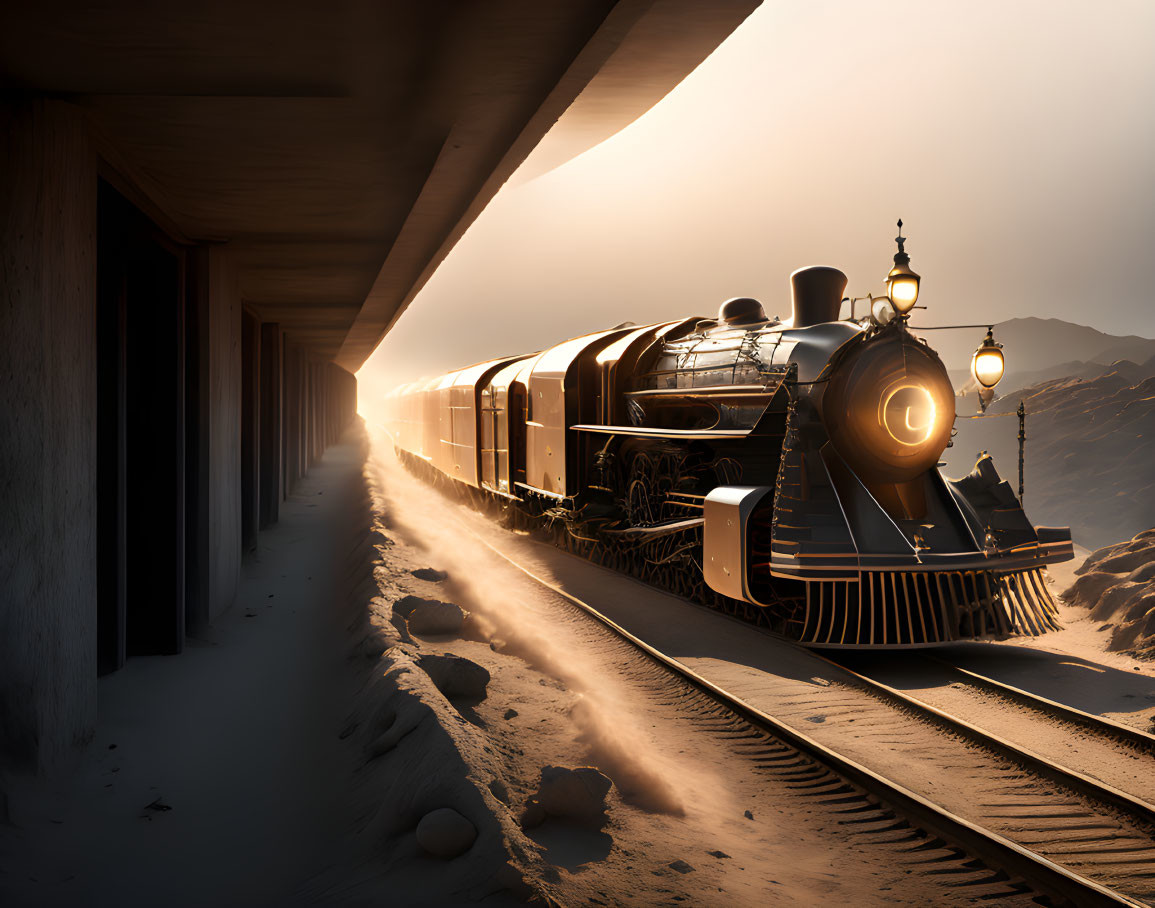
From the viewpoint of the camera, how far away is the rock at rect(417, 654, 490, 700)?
5.38 m

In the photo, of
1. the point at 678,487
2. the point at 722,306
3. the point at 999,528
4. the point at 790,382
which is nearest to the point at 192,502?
the point at 678,487

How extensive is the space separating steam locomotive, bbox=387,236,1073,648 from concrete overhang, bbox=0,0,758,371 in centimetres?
359

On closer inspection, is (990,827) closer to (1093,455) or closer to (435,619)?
(435,619)

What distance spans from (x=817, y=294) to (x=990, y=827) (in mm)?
6208

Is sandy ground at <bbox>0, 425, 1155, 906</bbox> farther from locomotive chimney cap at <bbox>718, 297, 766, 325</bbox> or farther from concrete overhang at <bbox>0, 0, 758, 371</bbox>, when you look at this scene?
locomotive chimney cap at <bbox>718, 297, 766, 325</bbox>

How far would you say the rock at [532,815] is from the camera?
12.1 ft

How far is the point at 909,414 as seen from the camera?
24.5ft

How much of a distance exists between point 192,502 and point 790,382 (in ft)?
19.1

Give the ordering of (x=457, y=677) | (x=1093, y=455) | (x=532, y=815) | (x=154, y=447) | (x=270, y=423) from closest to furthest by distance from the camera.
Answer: (x=532, y=815) < (x=457, y=677) < (x=154, y=447) < (x=270, y=423) < (x=1093, y=455)

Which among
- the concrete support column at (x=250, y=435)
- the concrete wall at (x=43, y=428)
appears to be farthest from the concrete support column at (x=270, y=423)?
the concrete wall at (x=43, y=428)

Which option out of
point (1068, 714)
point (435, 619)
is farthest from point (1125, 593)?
point (435, 619)

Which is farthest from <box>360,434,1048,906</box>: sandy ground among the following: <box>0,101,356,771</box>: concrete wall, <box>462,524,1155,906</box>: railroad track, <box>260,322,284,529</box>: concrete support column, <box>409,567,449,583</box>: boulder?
<box>260,322,284,529</box>: concrete support column

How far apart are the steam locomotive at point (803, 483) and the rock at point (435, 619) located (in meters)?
2.55

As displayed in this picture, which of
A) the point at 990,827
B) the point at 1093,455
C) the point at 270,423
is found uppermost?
the point at 270,423
